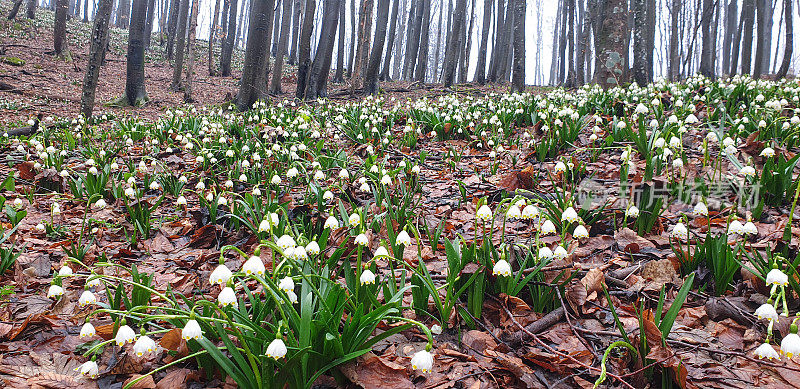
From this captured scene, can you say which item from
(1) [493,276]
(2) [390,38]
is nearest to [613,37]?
(1) [493,276]

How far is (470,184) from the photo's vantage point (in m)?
4.52

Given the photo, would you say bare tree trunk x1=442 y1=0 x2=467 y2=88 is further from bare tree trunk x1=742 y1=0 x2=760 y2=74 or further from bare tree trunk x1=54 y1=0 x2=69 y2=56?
bare tree trunk x1=54 y1=0 x2=69 y2=56

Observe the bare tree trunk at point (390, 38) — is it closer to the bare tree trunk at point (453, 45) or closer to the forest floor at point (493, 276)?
the bare tree trunk at point (453, 45)

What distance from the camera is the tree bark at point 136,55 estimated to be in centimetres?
1076

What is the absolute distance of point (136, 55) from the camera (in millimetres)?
10867

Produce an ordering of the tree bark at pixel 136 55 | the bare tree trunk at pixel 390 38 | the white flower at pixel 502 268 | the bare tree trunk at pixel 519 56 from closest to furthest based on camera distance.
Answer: the white flower at pixel 502 268
the tree bark at pixel 136 55
the bare tree trunk at pixel 519 56
the bare tree trunk at pixel 390 38

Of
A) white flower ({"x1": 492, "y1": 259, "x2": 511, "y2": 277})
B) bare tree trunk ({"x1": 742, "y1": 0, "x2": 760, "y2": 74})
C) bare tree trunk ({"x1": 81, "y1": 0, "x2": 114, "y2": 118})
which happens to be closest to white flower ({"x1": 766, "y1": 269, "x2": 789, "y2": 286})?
white flower ({"x1": 492, "y1": 259, "x2": 511, "y2": 277})

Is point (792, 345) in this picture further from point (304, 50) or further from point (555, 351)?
point (304, 50)

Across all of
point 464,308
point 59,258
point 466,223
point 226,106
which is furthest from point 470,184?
point 226,106

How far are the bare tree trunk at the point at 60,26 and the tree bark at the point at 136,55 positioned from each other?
20.3 ft

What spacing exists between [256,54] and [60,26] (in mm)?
11741

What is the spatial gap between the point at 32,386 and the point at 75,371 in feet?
0.53

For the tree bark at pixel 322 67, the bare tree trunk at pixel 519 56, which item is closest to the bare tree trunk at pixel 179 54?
the tree bark at pixel 322 67

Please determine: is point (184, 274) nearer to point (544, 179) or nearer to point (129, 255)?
point (129, 255)
